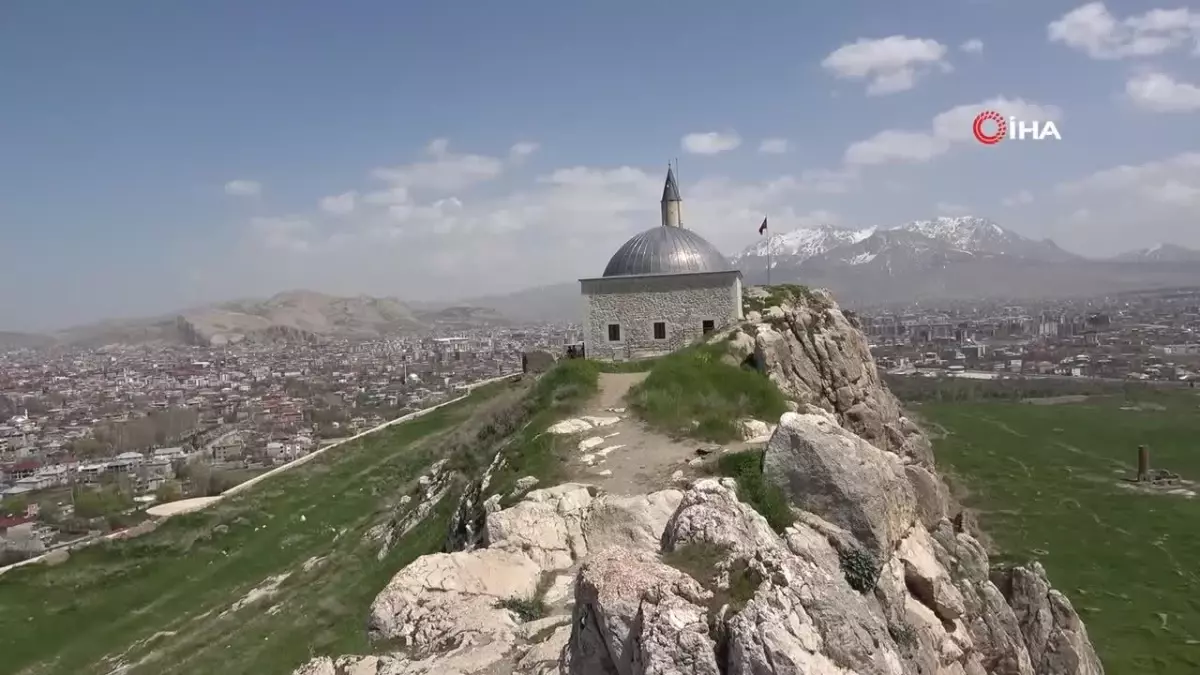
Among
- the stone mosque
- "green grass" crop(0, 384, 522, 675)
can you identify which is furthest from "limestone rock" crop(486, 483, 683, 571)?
the stone mosque

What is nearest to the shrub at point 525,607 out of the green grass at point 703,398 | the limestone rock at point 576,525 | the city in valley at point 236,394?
the limestone rock at point 576,525

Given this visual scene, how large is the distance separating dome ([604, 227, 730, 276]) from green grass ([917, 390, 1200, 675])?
684 inches

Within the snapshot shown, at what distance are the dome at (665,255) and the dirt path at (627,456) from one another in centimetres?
1043

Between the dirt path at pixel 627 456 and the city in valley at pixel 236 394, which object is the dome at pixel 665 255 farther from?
the dirt path at pixel 627 456

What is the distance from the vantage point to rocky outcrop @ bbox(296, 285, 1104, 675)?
6551mm

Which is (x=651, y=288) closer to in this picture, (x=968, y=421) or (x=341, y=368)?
(x=968, y=421)

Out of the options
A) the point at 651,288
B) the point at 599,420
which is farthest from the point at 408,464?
the point at 599,420

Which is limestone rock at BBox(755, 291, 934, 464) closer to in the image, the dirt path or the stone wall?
the stone wall

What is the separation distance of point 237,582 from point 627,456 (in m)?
15.2

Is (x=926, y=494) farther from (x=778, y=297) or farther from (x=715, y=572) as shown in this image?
(x=778, y=297)

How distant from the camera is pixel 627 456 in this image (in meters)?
15.0

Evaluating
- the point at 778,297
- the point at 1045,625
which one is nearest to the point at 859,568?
the point at 1045,625

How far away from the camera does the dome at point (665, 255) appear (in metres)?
27.9

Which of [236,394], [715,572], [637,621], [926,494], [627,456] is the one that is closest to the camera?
[637,621]
